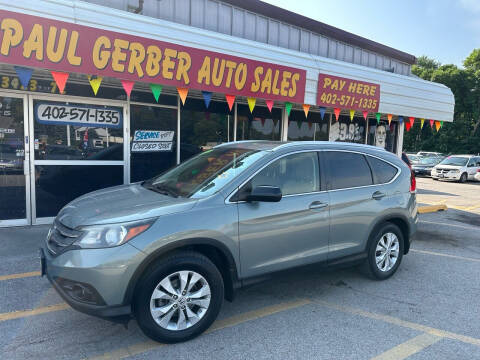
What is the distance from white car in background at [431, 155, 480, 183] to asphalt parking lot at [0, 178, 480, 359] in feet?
54.8

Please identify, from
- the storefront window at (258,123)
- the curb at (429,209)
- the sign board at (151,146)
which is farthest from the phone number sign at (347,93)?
the sign board at (151,146)

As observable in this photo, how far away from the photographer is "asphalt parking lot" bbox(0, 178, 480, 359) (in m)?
2.93

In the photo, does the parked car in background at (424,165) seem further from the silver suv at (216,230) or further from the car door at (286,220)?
the car door at (286,220)

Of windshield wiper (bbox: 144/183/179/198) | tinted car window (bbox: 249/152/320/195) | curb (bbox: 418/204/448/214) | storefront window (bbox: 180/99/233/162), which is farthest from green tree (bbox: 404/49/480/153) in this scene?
windshield wiper (bbox: 144/183/179/198)

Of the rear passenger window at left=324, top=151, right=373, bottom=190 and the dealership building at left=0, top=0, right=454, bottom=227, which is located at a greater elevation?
the dealership building at left=0, top=0, right=454, bottom=227

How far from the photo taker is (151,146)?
7453 mm

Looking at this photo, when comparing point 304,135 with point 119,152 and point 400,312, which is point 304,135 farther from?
point 400,312

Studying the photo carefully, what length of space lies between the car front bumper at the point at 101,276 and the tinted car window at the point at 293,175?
4.35 feet

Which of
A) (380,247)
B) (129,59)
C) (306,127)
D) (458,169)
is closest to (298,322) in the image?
(380,247)

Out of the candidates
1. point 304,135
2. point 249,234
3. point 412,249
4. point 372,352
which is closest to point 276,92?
point 304,135

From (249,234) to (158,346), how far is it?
47.4 inches

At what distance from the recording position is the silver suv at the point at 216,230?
109 inches

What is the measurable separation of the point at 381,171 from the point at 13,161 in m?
5.99

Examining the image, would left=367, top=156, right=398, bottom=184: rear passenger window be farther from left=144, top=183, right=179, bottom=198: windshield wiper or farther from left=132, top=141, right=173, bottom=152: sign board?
left=132, top=141, right=173, bottom=152: sign board
